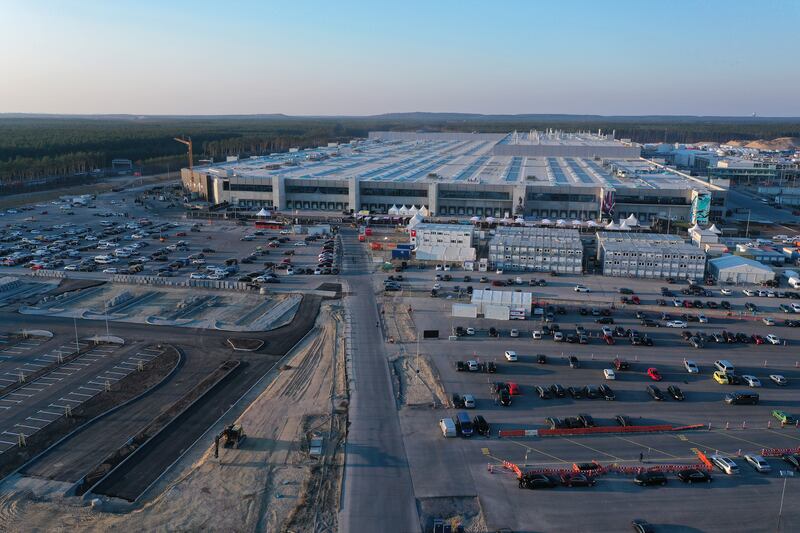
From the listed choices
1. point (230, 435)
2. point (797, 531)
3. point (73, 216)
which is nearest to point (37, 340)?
point (230, 435)

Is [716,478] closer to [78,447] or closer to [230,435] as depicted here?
[230,435]

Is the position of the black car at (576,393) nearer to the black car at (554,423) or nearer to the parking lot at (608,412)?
the parking lot at (608,412)

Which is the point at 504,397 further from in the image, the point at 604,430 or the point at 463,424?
the point at 604,430

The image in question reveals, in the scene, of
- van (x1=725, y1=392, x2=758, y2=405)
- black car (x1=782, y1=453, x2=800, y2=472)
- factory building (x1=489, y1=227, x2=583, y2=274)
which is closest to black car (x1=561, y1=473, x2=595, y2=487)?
black car (x1=782, y1=453, x2=800, y2=472)

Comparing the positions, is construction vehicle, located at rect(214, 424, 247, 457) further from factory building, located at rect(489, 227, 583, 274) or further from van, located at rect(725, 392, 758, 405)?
factory building, located at rect(489, 227, 583, 274)

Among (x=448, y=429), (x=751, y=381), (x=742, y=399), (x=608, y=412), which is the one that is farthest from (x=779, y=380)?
(x=448, y=429)

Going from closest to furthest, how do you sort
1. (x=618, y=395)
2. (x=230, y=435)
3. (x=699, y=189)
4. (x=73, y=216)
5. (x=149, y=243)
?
(x=230, y=435) < (x=618, y=395) < (x=149, y=243) < (x=699, y=189) < (x=73, y=216)

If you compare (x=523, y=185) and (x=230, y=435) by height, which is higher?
(x=523, y=185)
